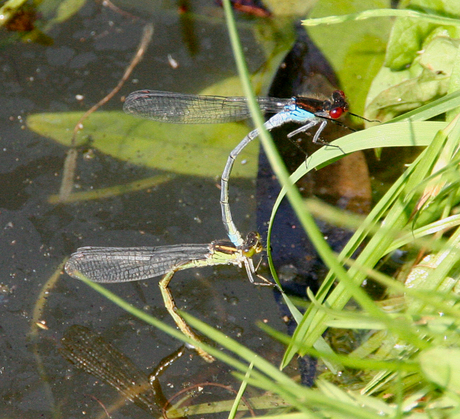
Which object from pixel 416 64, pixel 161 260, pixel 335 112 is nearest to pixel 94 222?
pixel 161 260

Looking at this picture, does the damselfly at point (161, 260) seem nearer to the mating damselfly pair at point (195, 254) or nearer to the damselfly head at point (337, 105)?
the mating damselfly pair at point (195, 254)

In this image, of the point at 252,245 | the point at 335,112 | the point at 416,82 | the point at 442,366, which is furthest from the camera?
the point at 252,245

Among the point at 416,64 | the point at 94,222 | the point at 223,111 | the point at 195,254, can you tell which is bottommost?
the point at 94,222

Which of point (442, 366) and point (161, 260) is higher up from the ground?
point (442, 366)

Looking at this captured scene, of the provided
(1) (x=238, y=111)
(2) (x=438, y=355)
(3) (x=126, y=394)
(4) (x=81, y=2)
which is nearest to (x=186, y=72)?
(1) (x=238, y=111)

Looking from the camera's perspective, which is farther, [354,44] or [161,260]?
[354,44]

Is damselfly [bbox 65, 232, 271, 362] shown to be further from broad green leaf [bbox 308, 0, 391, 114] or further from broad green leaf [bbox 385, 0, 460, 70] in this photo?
broad green leaf [bbox 385, 0, 460, 70]

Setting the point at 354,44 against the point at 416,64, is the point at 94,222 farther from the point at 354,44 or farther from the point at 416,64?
the point at 416,64
